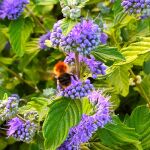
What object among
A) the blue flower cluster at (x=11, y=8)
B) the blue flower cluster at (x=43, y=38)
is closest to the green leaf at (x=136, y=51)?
the blue flower cluster at (x=11, y=8)

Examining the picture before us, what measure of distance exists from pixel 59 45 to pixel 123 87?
2.70 feet

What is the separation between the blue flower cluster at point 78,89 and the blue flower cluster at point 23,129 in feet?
0.92

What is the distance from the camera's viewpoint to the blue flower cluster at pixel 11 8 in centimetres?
287

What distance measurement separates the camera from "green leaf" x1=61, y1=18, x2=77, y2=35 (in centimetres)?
175

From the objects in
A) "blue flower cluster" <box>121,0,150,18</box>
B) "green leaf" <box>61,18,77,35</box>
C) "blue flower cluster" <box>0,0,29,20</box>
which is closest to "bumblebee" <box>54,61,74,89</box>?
"green leaf" <box>61,18,77,35</box>

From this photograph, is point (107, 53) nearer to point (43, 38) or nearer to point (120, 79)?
point (120, 79)

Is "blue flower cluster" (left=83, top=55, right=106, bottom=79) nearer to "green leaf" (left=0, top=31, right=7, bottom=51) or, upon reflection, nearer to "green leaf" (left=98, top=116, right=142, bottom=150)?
"green leaf" (left=98, top=116, right=142, bottom=150)

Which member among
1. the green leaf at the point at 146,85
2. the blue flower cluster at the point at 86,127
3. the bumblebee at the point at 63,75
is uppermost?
the bumblebee at the point at 63,75

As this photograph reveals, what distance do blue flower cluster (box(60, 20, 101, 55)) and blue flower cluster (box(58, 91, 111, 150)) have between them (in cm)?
36

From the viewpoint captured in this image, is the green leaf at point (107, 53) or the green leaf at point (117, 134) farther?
the green leaf at point (117, 134)

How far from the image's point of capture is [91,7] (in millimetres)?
3898

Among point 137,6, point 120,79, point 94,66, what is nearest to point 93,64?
point 94,66

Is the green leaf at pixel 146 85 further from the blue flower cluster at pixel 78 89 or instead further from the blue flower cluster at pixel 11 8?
the blue flower cluster at pixel 78 89

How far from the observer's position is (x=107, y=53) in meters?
1.93
